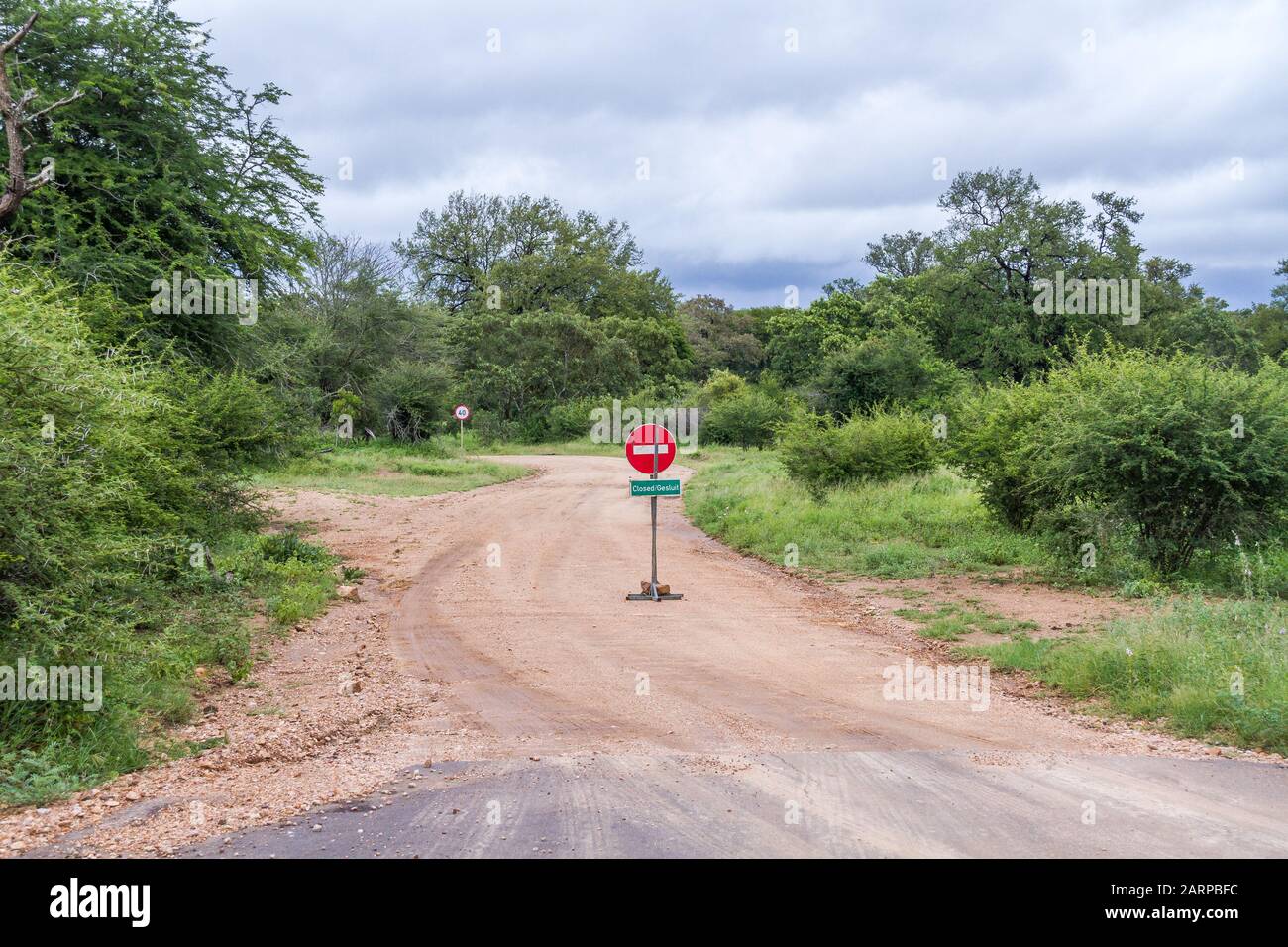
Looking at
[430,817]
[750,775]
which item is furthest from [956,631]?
[430,817]

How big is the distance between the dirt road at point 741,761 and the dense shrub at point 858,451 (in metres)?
10.2

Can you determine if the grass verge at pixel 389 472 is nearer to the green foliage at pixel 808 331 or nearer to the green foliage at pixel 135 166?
the green foliage at pixel 135 166

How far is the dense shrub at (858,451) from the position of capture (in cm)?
2266

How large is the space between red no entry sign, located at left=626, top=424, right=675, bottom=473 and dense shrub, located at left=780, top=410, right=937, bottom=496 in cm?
937

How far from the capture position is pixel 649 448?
13844mm

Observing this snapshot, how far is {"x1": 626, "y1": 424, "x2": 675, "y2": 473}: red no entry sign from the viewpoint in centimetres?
1377

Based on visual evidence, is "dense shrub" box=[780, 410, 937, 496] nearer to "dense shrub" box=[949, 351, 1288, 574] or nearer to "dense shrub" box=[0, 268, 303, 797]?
"dense shrub" box=[949, 351, 1288, 574]

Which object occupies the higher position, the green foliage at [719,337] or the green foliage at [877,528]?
the green foliage at [719,337]

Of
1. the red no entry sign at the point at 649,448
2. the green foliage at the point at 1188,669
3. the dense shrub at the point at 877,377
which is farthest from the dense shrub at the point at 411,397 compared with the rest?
the green foliage at the point at 1188,669

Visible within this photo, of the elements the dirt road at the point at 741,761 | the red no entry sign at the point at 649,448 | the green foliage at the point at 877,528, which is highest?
the red no entry sign at the point at 649,448

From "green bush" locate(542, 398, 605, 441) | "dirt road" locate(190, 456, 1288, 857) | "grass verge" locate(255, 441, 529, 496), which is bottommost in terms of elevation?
"dirt road" locate(190, 456, 1288, 857)

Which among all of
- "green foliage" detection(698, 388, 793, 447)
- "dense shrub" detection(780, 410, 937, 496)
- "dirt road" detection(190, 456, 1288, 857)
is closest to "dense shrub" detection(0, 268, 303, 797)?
"dirt road" detection(190, 456, 1288, 857)

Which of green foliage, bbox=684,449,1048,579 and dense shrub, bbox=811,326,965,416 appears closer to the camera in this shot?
green foliage, bbox=684,449,1048,579

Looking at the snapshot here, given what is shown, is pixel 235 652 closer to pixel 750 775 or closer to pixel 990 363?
pixel 750 775
